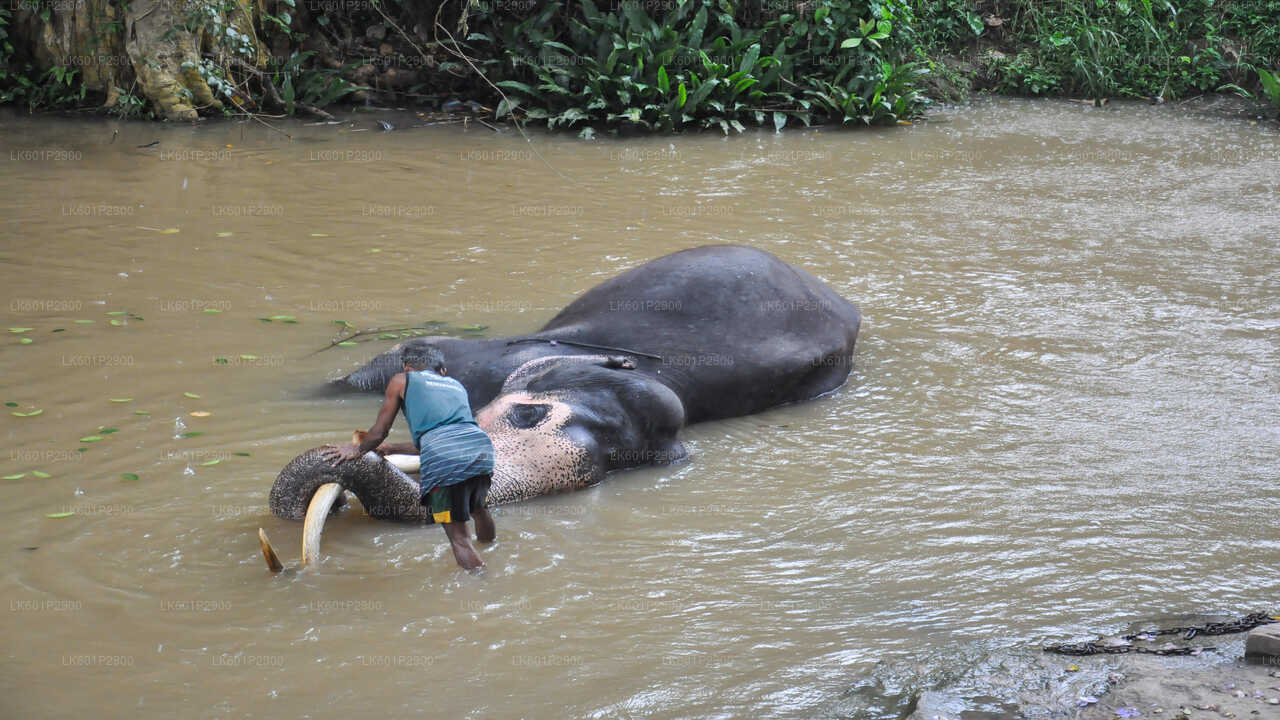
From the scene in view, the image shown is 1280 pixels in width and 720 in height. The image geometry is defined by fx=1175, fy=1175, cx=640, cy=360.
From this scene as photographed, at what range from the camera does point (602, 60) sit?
1390 centimetres

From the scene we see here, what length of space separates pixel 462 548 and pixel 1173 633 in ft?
8.57

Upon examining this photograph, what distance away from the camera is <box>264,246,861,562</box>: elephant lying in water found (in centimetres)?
540

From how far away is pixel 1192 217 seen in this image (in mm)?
9844

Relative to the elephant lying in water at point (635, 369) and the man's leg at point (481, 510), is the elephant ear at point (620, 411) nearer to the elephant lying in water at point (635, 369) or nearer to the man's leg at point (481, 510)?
the elephant lying in water at point (635, 369)

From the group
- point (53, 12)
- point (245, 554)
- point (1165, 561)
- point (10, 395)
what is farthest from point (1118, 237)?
point (53, 12)

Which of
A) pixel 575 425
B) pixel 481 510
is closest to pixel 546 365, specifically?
pixel 575 425

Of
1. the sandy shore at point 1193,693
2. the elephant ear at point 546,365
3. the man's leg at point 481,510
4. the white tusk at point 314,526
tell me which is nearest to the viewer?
the sandy shore at point 1193,693

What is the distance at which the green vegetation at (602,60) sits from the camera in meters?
13.3

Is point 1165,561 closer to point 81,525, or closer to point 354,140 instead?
point 81,525

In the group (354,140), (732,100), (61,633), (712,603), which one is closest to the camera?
(61,633)

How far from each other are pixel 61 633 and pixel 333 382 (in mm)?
2560

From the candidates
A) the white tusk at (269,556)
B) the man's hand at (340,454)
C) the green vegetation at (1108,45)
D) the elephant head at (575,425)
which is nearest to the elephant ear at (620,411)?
the elephant head at (575,425)

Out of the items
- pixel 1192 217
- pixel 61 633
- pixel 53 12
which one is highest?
pixel 53 12

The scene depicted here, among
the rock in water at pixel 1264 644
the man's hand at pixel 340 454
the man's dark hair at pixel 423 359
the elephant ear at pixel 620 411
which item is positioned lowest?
the elephant ear at pixel 620 411
